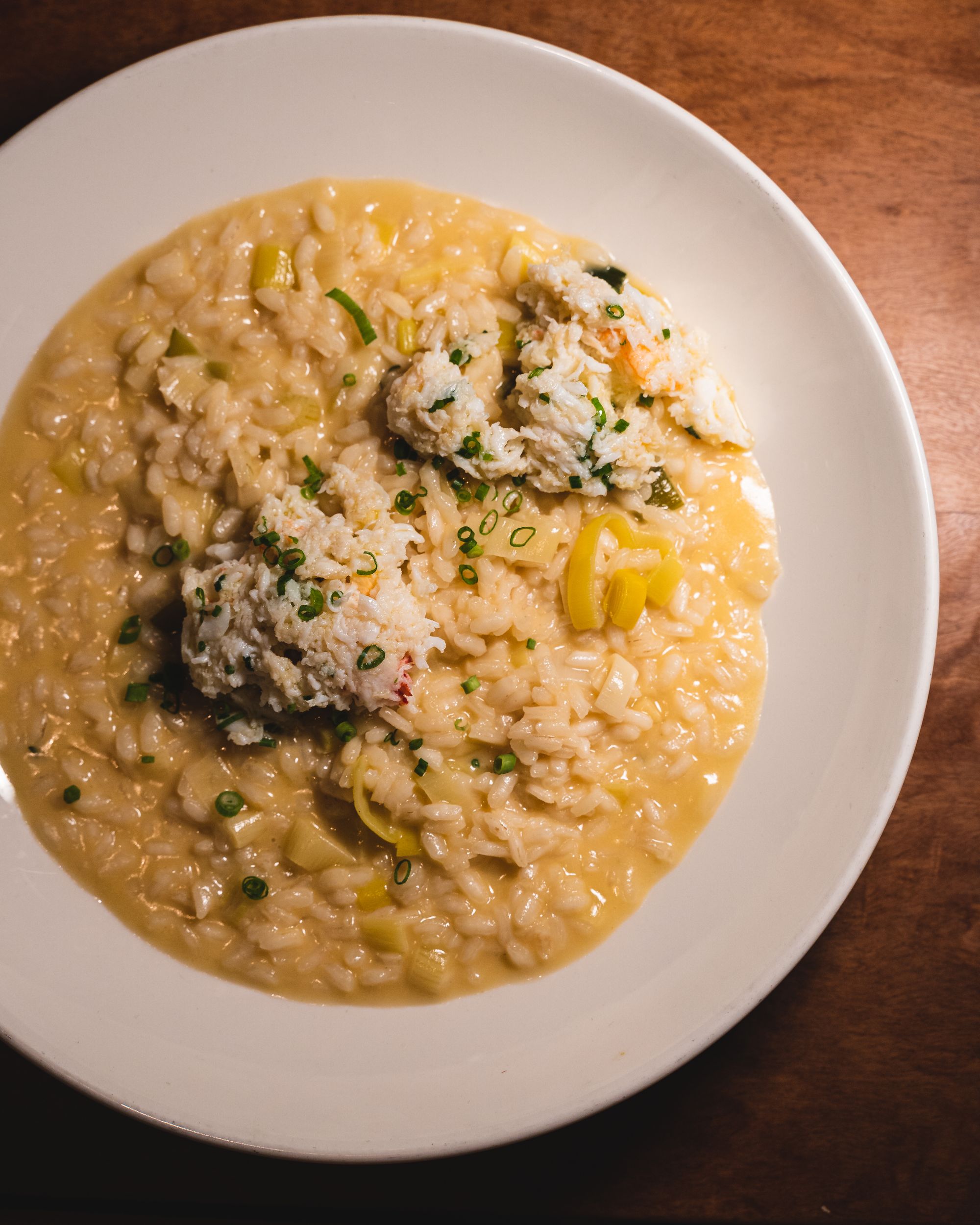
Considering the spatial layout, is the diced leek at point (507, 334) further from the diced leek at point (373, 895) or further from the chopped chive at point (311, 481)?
the diced leek at point (373, 895)

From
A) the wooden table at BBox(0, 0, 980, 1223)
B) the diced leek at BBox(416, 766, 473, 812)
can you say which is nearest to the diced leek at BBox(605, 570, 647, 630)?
the diced leek at BBox(416, 766, 473, 812)

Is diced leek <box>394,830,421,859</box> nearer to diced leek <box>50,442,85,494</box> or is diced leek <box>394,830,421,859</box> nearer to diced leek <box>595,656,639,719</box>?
diced leek <box>595,656,639,719</box>

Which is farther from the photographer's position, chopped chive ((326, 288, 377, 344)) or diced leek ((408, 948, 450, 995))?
chopped chive ((326, 288, 377, 344))

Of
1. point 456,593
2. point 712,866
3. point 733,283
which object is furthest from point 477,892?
point 733,283

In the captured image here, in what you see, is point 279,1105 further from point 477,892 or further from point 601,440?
point 601,440

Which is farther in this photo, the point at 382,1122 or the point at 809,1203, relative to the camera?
the point at 809,1203
